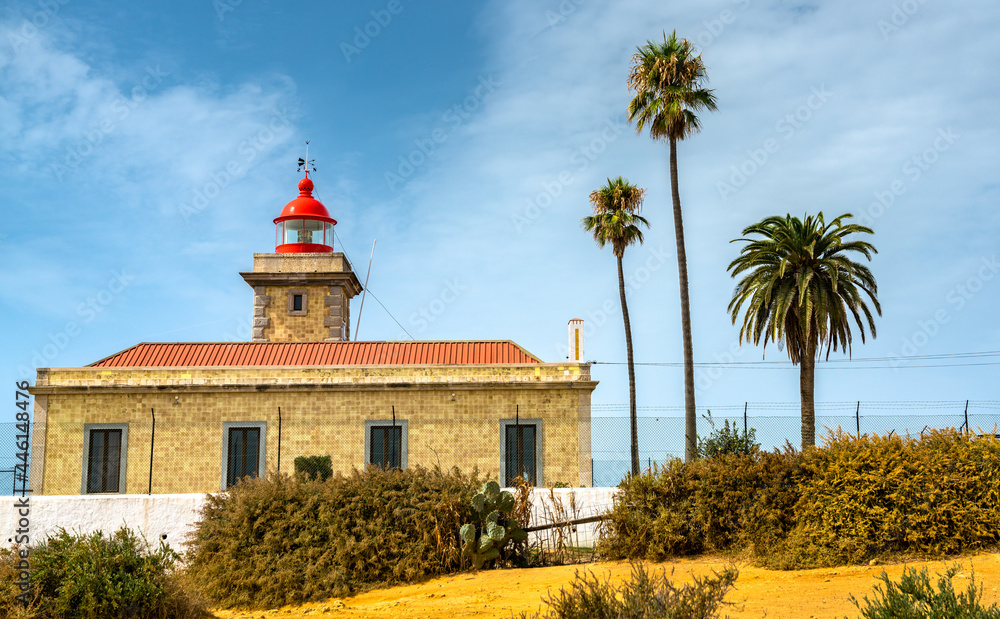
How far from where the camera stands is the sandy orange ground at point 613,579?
388 inches

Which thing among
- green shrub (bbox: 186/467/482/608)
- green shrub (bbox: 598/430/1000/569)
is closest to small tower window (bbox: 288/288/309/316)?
green shrub (bbox: 186/467/482/608)

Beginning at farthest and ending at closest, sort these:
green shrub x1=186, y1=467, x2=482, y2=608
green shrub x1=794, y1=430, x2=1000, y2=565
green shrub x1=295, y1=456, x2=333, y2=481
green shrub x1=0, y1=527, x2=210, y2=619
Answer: green shrub x1=295, y1=456, x2=333, y2=481
green shrub x1=186, y1=467, x2=482, y2=608
green shrub x1=794, y1=430, x2=1000, y2=565
green shrub x1=0, y1=527, x2=210, y2=619

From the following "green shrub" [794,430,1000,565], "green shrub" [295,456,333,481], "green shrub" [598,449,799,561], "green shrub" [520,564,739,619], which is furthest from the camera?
"green shrub" [295,456,333,481]

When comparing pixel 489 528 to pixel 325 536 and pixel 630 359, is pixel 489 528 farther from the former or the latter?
pixel 630 359

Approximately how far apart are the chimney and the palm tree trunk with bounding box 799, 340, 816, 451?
6.50 m

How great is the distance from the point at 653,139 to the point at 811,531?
644 inches

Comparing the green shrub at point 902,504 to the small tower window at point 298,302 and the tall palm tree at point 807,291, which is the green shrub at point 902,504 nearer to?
the tall palm tree at point 807,291

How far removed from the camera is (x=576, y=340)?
24391 mm

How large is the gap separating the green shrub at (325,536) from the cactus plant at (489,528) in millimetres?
228

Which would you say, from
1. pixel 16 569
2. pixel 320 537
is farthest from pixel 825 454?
pixel 16 569

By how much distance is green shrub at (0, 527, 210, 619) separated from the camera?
9523mm

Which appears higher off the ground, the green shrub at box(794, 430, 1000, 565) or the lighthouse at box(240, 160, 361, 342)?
the lighthouse at box(240, 160, 361, 342)

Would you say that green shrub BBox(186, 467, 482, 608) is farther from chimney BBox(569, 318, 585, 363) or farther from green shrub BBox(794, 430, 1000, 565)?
chimney BBox(569, 318, 585, 363)

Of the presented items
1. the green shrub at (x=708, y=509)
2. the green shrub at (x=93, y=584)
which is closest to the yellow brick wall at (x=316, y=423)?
the green shrub at (x=708, y=509)
